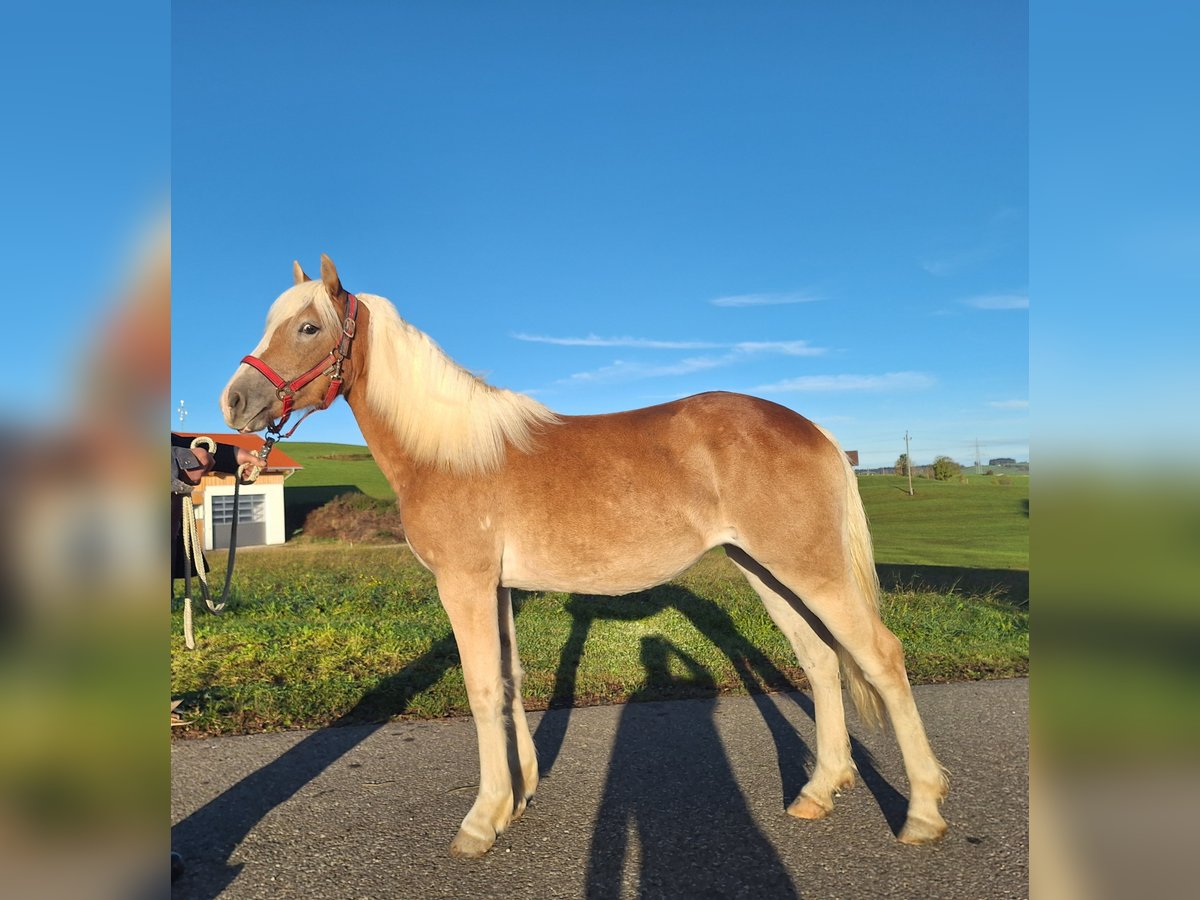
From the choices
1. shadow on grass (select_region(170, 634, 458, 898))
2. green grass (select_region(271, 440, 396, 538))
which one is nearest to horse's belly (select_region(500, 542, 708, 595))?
shadow on grass (select_region(170, 634, 458, 898))

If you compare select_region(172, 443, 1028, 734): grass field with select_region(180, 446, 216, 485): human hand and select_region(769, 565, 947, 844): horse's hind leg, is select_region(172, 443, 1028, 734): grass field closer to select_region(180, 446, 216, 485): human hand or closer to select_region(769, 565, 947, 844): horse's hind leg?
select_region(769, 565, 947, 844): horse's hind leg

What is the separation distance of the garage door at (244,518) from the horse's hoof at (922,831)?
2814cm

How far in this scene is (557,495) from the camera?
3.70 meters

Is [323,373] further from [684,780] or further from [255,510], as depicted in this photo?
[255,510]

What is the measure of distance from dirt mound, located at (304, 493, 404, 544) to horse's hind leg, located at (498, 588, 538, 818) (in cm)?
1993

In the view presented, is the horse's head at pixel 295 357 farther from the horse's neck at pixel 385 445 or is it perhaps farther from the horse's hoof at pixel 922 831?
the horse's hoof at pixel 922 831

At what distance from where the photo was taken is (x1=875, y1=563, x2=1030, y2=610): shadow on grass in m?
10.1

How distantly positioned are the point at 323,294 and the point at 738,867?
3384 millimetres

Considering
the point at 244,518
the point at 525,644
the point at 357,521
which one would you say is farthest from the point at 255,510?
the point at 525,644

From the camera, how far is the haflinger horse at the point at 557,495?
3.58 meters

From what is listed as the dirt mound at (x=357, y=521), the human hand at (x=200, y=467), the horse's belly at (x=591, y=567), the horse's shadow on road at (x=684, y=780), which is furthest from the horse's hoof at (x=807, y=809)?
the dirt mound at (x=357, y=521)

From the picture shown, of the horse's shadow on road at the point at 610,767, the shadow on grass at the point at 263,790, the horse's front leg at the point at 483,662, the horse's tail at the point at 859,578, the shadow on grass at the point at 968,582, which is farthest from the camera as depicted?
the shadow on grass at the point at 968,582
